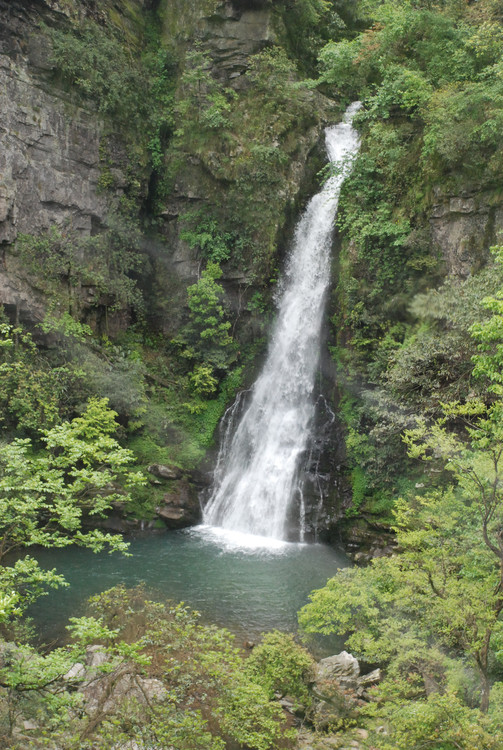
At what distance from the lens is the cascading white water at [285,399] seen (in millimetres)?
15914

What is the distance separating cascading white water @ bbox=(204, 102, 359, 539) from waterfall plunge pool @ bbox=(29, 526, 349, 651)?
0.96 metres

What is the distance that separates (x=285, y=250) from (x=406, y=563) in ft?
46.5

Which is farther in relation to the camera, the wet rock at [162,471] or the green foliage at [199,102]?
the green foliage at [199,102]

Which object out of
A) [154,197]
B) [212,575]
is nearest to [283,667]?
[212,575]

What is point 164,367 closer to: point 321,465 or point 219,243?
point 219,243

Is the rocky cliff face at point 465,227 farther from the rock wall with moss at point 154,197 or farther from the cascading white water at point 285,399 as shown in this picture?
the rock wall with moss at point 154,197

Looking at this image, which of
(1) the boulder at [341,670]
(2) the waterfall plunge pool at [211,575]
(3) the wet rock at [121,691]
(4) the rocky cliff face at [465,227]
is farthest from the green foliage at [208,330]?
(3) the wet rock at [121,691]

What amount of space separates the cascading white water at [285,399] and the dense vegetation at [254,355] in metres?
0.92

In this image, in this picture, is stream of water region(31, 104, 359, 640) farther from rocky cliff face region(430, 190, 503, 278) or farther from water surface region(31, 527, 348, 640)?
rocky cliff face region(430, 190, 503, 278)

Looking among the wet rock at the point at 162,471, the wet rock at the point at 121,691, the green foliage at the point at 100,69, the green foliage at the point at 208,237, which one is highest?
the green foliage at the point at 100,69

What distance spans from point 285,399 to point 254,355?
2658 millimetres

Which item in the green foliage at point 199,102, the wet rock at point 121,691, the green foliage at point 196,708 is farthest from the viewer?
the green foliage at point 199,102

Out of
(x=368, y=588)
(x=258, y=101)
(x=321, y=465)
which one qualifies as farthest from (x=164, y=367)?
(x=368, y=588)

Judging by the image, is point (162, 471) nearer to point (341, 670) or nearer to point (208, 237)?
point (341, 670)
